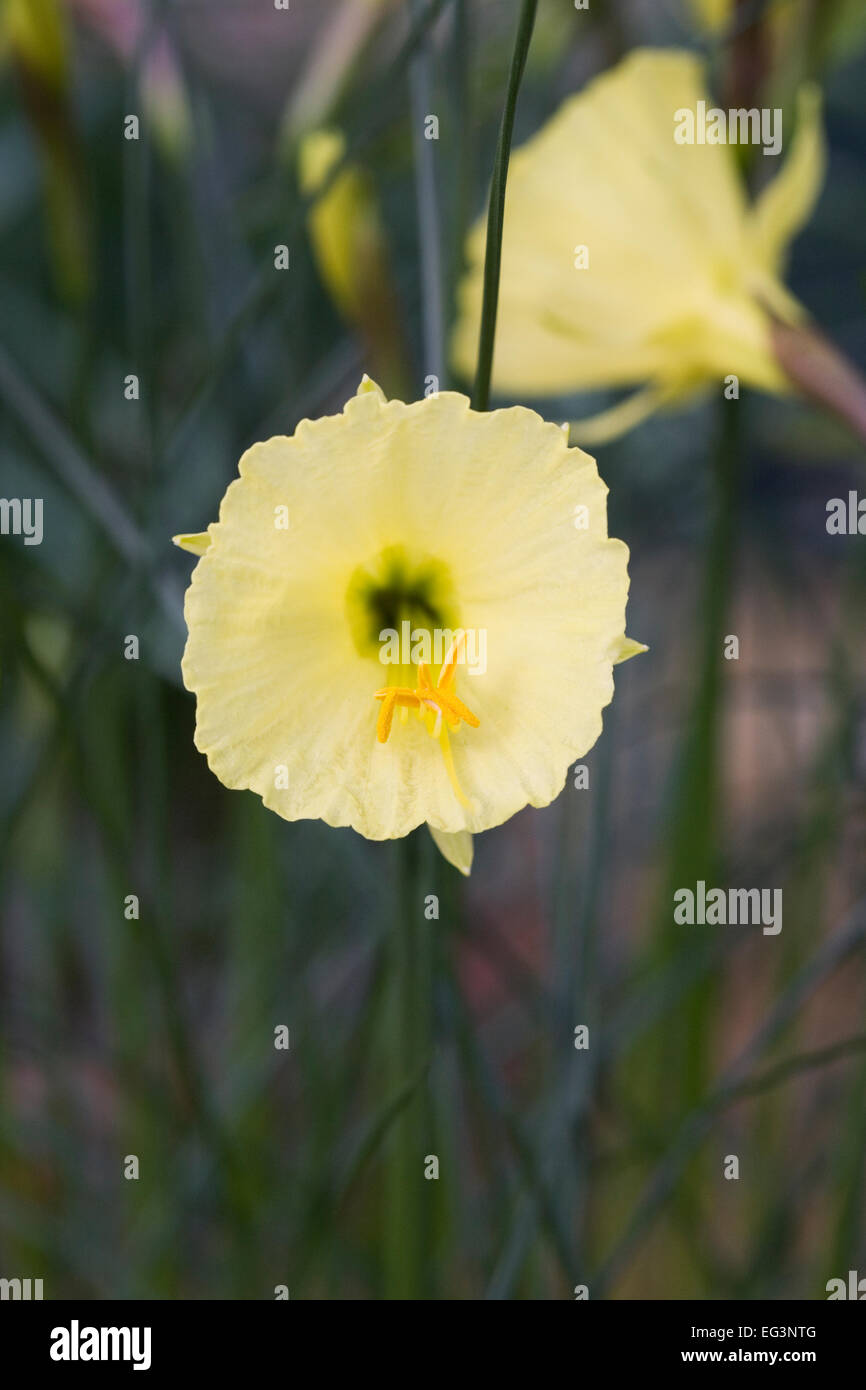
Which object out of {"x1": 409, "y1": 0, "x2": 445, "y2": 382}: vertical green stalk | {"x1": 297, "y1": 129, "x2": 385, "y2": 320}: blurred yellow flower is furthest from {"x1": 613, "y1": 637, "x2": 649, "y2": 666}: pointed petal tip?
{"x1": 297, "y1": 129, "x2": 385, "y2": 320}: blurred yellow flower

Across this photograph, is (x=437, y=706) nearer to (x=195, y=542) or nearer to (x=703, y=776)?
(x=195, y=542)

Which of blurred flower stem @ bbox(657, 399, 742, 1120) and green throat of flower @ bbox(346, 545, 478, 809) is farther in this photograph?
blurred flower stem @ bbox(657, 399, 742, 1120)

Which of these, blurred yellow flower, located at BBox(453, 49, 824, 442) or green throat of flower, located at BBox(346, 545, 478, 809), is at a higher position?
blurred yellow flower, located at BBox(453, 49, 824, 442)

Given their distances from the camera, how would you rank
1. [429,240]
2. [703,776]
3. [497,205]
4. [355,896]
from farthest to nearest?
[355,896] → [703,776] → [429,240] → [497,205]

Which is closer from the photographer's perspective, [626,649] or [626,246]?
[626,649]

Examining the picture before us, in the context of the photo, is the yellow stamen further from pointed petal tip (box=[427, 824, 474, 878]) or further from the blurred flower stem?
the blurred flower stem

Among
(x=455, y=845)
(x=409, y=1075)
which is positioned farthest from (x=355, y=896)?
(x=455, y=845)
